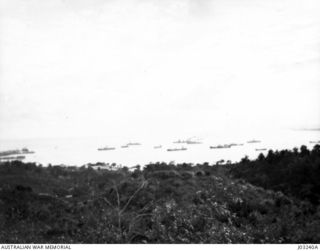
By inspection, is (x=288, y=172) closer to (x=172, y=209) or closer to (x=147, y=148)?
(x=172, y=209)

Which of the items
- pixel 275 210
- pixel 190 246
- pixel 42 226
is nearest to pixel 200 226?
pixel 190 246

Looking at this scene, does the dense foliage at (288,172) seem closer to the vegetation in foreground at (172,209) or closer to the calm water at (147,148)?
the vegetation in foreground at (172,209)

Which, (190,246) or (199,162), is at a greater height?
(199,162)

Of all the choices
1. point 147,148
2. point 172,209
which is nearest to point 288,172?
point 172,209

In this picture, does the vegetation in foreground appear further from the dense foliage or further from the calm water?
the calm water

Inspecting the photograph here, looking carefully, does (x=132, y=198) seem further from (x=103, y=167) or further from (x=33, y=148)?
(x=103, y=167)

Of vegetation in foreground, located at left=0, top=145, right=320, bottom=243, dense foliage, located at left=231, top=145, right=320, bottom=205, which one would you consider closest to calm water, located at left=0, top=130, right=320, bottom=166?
dense foliage, located at left=231, top=145, right=320, bottom=205
